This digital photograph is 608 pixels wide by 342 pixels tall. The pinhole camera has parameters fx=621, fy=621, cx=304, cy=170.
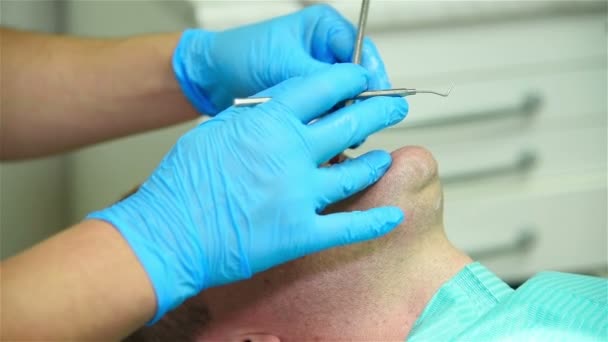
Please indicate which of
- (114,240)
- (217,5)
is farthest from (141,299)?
(217,5)

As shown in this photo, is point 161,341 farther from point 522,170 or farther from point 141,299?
point 522,170

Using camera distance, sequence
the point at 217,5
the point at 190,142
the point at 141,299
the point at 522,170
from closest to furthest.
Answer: the point at 141,299 → the point at 190,142 → the point at 217,5 → the point at 522,170

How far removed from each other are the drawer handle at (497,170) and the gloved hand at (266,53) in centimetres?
52

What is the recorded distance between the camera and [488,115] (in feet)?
4.69

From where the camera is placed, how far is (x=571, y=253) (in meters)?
1.66

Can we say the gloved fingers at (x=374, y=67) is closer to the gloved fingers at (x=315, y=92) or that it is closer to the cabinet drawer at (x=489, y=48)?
the gloved fingers at (x=315, y=92)

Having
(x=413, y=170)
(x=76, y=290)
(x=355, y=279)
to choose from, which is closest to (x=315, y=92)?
(x=413, y=170)

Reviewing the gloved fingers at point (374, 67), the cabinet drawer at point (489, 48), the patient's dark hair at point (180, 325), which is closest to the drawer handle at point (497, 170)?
the cabinet drawer at point (489, 48)

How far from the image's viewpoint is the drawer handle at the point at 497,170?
1503 millimetres

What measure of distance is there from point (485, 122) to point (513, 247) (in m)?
0.37

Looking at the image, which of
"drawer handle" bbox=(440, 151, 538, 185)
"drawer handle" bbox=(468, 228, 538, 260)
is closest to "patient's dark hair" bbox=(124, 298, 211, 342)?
"drawer handle" bbox=(440, 151, 538, 185)

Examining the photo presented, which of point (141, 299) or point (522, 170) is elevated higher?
point (141, 299)

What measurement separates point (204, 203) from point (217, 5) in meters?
0.62

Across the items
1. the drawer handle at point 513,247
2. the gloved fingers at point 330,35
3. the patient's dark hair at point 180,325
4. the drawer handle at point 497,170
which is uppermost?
the gloved fingers at point 330,35
